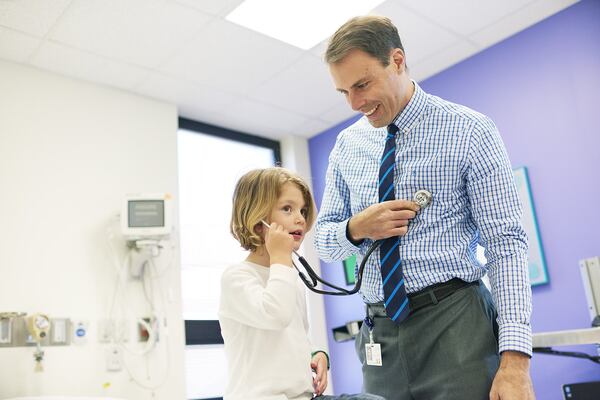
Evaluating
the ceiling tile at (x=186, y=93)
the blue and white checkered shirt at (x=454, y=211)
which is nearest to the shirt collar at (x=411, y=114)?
the blue and white checkered shirt at (x=454, y=211)

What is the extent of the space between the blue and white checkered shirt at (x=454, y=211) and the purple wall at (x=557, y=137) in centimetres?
210

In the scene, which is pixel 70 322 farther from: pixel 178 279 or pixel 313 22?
pixel 313 22

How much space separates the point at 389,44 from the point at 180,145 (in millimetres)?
3043

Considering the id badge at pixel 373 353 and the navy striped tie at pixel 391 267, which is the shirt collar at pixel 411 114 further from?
the id badge at pixel 373 353

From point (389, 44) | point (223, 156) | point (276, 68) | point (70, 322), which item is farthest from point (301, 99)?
point (389, 44)

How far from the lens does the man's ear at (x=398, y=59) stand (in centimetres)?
149

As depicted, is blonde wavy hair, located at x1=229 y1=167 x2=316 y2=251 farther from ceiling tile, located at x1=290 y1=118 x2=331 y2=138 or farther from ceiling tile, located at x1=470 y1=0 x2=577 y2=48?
ceiling tile, located at x1=290 y1=118 x2=331 y2=138

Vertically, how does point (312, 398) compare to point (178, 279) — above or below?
below

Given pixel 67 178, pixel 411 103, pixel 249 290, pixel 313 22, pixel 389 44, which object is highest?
pixel 313 22

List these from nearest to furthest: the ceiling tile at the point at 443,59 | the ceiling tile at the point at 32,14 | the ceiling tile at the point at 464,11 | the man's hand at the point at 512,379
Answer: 1. the man's hand at the point at 512,379
2. the ceiling tile at the point at 32,14
3. the ceiling tile at the point at 464,11
4. the ceiling tile at the point at 443,59

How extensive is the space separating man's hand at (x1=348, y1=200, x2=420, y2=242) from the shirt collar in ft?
0.72

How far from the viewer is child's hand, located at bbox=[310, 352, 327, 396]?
1.39m

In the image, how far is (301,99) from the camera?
4250 mm

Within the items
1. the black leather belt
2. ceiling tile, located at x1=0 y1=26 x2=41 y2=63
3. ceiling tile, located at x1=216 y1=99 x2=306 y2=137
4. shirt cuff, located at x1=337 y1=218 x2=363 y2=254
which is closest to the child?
shirt cuff, located at x1=337 y1=218 x2=363 y2=254
